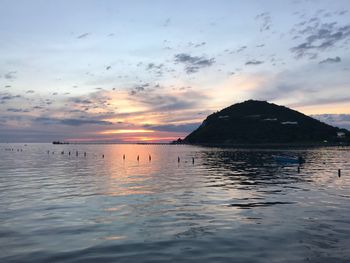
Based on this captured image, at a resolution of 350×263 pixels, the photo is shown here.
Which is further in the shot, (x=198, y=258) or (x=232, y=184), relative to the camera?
(x=232, y=184)

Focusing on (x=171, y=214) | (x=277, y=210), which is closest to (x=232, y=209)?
(x=277, y=210)

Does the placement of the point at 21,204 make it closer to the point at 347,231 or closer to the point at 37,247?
the point at 37,247

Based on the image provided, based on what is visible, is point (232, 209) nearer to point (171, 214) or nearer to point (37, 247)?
point (171, 214)

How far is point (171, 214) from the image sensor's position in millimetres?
27922

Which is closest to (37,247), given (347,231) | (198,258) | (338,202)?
(198,258)

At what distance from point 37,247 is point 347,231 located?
18.4m

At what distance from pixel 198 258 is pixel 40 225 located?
12.4 meters

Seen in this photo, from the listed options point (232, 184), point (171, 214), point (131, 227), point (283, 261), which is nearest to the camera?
point (283, 261)

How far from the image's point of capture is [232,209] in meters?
29.9

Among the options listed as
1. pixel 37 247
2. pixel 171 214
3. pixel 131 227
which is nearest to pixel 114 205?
pixel 171 214

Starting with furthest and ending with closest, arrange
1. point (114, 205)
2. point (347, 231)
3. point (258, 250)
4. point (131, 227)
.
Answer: point (114, 205) < point (131, 227) < point (347, 231) < point (258, 250)

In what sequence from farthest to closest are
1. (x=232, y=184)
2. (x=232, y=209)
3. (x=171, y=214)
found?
1. (x=232, y=184)
2. (x=232, y=209)
3. (x=171, y=214)

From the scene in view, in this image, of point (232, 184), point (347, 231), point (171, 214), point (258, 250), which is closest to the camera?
point (258, 250)

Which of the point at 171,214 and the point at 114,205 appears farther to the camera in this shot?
the point at 114,205
